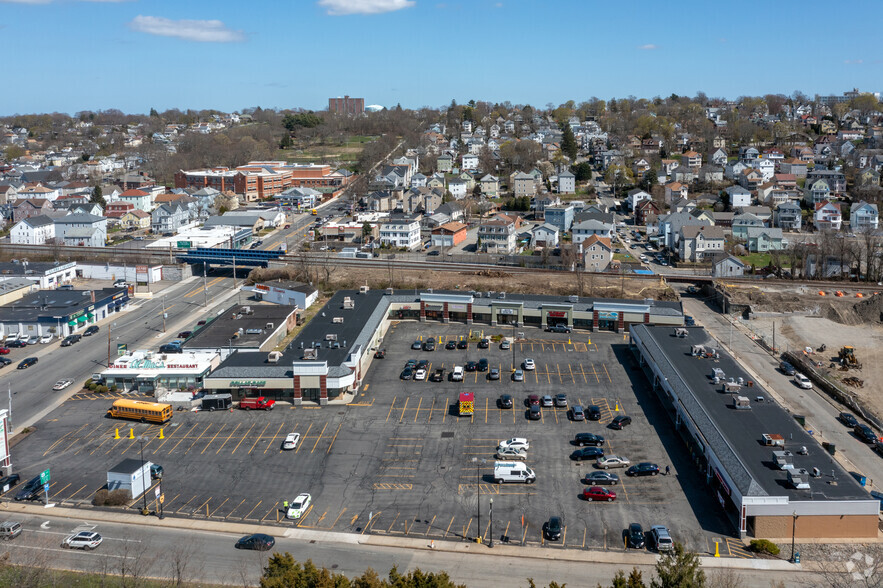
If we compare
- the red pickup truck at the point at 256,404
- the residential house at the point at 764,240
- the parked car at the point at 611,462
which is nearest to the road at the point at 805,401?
the parked car at the point at 611,462

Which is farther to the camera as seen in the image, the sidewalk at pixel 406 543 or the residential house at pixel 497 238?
the residential house at pixel 497 238

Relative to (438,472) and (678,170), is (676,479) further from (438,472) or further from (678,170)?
(678,170)

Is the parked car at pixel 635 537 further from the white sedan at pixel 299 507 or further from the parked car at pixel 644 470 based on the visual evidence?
the white sedan at pixel 299 507

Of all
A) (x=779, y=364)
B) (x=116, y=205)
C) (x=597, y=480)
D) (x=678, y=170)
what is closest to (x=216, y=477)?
(x=597, y=480)

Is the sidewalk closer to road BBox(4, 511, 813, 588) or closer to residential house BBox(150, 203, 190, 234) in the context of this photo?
road BBox(4, 511, 813, 588)

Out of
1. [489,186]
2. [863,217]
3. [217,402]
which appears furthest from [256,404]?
[489,186]

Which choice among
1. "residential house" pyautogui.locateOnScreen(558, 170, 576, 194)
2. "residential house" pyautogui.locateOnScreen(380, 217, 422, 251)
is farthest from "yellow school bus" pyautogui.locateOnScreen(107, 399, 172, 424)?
"residential house" pyautogui.locateOnScreen(558, 170, 576, 194)

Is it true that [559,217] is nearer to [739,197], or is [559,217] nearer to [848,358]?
[739,197]
